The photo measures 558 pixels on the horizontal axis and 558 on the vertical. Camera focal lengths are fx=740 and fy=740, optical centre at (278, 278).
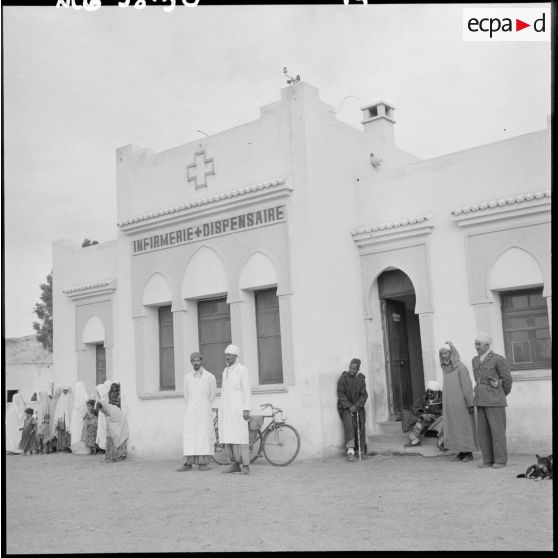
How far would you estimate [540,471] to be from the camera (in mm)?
7461

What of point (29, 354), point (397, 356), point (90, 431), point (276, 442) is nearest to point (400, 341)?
point (397, 356)

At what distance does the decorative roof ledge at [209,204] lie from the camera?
34.6ft

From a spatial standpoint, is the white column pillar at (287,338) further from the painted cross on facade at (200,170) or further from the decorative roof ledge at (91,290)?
the decorative roof ledge at (91,290)

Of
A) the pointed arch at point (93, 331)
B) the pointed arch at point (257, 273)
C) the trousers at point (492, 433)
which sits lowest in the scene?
the trousers at point (492, 433)

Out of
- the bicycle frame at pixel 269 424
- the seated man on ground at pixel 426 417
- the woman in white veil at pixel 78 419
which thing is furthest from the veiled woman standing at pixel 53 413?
the seated man on ground at pixel 426 417

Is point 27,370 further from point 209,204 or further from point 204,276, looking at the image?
point 209,204

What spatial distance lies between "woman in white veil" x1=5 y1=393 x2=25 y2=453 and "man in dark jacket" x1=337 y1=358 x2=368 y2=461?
7.43m

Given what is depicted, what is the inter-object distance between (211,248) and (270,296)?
4.13 ft

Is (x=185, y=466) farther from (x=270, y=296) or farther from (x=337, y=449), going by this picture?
(x=270, y=296)

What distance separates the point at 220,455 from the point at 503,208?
5.08 meters

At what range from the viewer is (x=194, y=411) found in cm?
983

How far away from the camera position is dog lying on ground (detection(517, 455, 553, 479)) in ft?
24.3

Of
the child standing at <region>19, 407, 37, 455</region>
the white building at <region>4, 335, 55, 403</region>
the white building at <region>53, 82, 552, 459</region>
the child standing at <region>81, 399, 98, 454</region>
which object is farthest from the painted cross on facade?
the white building at <region>4, 335, 55, 403</region>

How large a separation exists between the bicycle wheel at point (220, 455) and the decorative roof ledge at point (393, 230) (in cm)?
356
